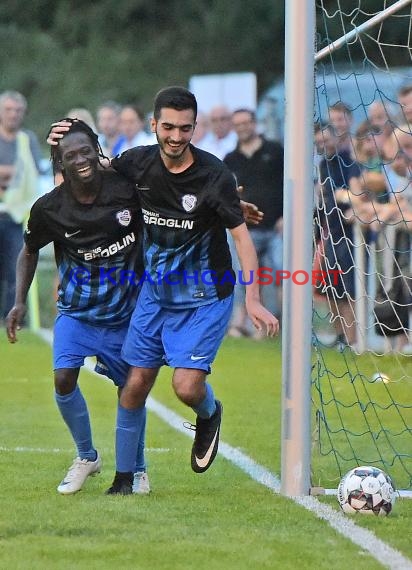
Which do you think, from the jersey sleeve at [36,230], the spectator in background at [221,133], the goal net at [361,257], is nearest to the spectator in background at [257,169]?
the spectator in background at [221,133]

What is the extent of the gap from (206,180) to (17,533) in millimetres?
1791

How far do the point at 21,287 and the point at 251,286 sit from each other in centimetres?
115

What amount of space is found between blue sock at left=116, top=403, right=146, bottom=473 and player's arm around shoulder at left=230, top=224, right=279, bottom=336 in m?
0.77

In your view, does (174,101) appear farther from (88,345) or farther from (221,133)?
(221,133)

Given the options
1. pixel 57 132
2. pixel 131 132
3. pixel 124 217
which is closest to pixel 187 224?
pixel 124 217

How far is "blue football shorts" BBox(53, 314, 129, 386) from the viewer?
21.1 feet

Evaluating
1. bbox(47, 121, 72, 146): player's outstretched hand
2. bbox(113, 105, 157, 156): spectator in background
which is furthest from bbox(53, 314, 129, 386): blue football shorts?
A: bbox(113, 105, 157, 156): spectator in background

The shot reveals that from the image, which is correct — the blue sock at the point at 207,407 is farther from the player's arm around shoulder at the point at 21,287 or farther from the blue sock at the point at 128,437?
the player's arm around shoulder at the point at 21,287

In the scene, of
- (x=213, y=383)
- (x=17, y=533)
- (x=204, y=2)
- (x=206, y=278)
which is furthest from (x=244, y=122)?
(x=204, y=2)

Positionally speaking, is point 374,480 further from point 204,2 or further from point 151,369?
point 204,2

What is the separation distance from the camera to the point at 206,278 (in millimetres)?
6348

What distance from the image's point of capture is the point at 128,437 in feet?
20.9

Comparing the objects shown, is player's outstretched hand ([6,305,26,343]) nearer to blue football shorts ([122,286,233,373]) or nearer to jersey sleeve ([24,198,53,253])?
jersey sleeve ([24,198,53,253])

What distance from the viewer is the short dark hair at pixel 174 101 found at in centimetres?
612
